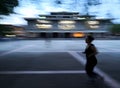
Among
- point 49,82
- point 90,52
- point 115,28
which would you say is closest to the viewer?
point 90,52

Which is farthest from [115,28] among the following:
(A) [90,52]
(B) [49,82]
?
(A) [90,52]

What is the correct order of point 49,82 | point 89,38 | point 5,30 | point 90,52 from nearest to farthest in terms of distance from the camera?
point 89,38, point 90,52, point 49,82, point 5,30

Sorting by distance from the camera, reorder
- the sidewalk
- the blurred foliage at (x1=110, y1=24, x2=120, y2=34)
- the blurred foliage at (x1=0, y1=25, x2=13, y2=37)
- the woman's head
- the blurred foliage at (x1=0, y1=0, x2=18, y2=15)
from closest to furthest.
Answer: the woman's head < the sidewalk < the blurred foliage at (x1=110, y1=24, x2=120, y2=34) < the blurred foliage at (x1=0, y1=0, x2=18, y2=15) < the blurred foliage at (x1=0, y1=25, x2=13, y2=37)

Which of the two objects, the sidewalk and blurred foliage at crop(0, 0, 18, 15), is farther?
blurred foliage at crop(0, 0, 18, 15)

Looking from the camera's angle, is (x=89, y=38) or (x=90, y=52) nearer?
(x=89, y=38)

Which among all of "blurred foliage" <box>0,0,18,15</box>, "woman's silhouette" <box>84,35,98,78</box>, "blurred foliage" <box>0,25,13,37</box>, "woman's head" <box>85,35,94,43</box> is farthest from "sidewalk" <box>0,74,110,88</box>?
"blurred foliage" <box>0,25,13,37</box>

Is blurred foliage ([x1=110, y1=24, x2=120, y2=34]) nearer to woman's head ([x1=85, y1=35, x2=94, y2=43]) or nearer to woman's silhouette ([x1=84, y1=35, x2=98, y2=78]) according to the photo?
woman's silhouette ([x1=84, y1=35, x2=98, y2=78])

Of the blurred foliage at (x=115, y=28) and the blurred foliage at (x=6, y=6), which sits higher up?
the blurred foliage at (x=6, y=6)

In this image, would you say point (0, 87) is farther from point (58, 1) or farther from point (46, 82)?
point (58, 1)

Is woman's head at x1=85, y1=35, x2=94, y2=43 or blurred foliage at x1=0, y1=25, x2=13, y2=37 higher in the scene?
woman's head at x1=85, y1=35, x2=94, y2=43

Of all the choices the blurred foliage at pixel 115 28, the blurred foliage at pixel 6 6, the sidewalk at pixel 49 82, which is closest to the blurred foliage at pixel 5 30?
the blurred foliage at pixel 6 6

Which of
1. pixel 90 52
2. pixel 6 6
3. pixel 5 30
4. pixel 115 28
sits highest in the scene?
pixel 6 6

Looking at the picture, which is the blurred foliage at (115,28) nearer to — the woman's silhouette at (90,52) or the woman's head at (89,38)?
the woman's silhouette at (90,52)

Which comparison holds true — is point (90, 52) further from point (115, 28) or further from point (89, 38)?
point (115, 28)
